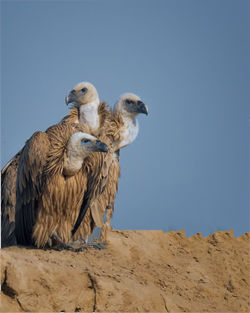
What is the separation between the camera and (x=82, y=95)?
9789 mm

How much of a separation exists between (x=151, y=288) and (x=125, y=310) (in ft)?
2.00

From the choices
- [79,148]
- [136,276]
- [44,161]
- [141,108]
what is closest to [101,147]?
[79,148]

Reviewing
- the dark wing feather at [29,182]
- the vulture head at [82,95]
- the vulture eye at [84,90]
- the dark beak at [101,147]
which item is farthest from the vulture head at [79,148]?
the vulture eye at [84,90]

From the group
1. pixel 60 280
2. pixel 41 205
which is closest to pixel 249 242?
pixel 41 205

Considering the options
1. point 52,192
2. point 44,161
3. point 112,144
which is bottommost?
point 52,192

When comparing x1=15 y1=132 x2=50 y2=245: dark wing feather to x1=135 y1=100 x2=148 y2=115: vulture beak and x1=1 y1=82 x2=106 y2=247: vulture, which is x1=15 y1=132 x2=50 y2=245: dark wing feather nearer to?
x1=1 y1=82 x2=106 y2=247: vulture

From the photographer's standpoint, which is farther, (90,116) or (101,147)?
(90,116)

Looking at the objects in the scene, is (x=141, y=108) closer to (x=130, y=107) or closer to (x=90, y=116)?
(x=130, y=107)

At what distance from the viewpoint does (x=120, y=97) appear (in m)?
10.3

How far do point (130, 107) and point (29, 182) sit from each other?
2655mm

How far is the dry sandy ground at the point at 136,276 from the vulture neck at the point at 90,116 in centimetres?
168

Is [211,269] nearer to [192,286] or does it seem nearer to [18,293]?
[192,286]

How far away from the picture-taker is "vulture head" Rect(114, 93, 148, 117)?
1013 centimetres

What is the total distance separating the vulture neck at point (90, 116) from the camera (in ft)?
31.1
